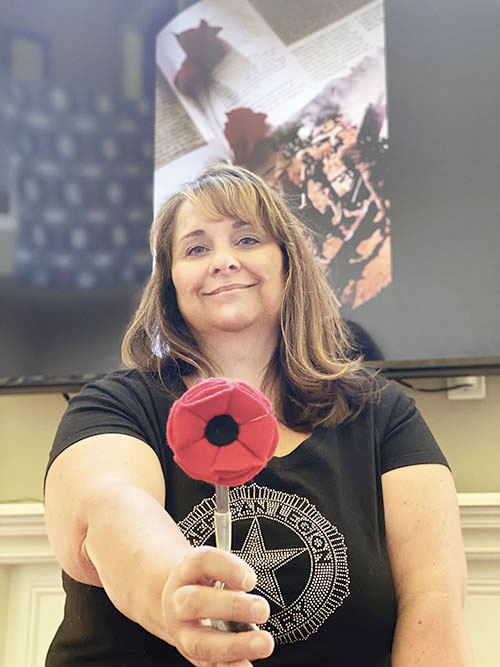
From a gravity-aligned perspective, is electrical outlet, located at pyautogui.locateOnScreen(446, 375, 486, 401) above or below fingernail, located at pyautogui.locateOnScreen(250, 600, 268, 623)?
above

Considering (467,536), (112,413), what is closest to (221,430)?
(112,413)

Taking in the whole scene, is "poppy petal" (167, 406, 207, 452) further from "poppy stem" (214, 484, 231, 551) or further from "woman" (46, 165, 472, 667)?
"woman" (46, 165, 472, 667)

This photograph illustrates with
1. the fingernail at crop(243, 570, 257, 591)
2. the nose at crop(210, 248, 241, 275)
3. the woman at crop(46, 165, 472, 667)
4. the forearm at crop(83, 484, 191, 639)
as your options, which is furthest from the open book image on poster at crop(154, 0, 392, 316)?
the fingernail at crop(243, 570, 257, 591)

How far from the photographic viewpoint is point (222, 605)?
475 millimetres

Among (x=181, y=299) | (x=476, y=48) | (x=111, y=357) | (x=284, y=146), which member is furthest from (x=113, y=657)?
(x=476, y=48)

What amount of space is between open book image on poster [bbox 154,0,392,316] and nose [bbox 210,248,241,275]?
1.74ft

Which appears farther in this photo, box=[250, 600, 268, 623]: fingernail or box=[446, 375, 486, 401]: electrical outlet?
box=[446, 375, 486, 401]: electrical outlet

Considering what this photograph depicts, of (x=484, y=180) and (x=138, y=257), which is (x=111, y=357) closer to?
(x=138, y=257)

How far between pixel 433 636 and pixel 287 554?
0.62 feet

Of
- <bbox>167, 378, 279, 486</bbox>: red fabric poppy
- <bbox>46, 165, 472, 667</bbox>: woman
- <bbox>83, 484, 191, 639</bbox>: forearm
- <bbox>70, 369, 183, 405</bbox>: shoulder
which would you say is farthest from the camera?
<bbox>70, 369, 183, 405</bbox>: shoulder

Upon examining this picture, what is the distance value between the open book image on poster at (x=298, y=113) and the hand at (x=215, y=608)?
1076 mm

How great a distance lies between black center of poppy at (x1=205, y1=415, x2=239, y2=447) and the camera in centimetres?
44

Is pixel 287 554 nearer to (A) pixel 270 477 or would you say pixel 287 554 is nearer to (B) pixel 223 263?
(A) pixel 270 477

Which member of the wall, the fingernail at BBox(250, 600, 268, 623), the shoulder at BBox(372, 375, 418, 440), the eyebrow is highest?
the eyebrow
